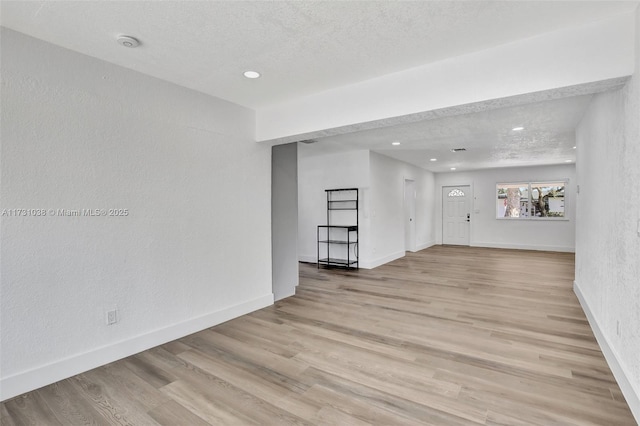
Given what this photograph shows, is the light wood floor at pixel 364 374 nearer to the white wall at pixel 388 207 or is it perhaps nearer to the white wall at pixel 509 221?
the white wall at pixel 388 207

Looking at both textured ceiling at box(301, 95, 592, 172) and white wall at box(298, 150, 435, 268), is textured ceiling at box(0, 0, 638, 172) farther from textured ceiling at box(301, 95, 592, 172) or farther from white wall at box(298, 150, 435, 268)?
white wall at box(298, 150, 435, 268)

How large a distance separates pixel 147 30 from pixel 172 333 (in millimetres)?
2627

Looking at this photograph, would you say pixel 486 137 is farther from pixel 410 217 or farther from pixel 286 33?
pixel 286 33

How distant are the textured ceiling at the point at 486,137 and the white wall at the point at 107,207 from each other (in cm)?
250

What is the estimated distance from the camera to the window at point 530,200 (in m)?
8.86

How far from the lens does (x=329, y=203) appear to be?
279 inches

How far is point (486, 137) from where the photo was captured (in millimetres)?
5293

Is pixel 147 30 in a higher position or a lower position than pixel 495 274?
higher

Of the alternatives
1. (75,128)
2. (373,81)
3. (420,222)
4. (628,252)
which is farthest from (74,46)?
(420,222)

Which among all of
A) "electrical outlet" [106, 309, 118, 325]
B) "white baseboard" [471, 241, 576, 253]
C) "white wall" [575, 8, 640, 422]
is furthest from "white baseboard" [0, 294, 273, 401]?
"white baseboard" [471, 241, 576, 253]

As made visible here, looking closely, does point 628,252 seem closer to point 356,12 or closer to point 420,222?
point 356,12

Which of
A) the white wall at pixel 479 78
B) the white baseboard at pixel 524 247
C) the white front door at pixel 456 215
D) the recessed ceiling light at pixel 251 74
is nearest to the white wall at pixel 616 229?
the white wall at pixel 479 78

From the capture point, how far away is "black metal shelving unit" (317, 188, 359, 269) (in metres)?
6.70

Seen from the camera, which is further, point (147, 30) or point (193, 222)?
point (193, 222)
